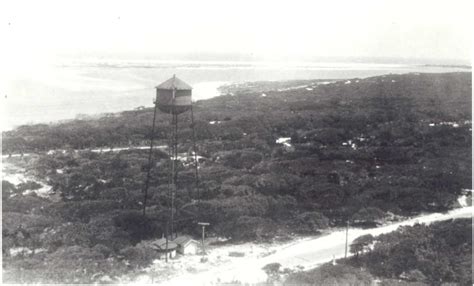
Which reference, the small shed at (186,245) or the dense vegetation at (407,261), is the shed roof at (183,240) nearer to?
the small shed at (186,245)

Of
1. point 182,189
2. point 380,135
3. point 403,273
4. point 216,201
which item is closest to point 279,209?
point 216,201

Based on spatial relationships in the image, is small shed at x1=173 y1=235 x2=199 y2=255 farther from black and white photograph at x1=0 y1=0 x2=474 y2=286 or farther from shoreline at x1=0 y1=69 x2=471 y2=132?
shoreline at x1=0 y1=69 x2=471 y2=132

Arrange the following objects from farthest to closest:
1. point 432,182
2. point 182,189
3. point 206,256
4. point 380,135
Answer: point 380,135 < point 432,182 < point 182,189 < point 206,256

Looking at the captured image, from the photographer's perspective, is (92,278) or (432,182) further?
(432,182)

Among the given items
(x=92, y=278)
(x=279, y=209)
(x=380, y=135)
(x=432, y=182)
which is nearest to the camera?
(x=92, y=278)

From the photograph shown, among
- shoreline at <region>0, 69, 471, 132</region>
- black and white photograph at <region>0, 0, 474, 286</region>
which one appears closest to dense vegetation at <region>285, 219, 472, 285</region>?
black and white photograph at <region>0, 0, 474, 286</region>

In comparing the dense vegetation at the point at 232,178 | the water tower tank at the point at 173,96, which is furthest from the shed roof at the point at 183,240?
the water tower tank at the point at 173,96

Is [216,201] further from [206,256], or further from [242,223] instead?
[206,256]

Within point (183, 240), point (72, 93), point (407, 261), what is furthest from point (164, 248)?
point (72, 93)
